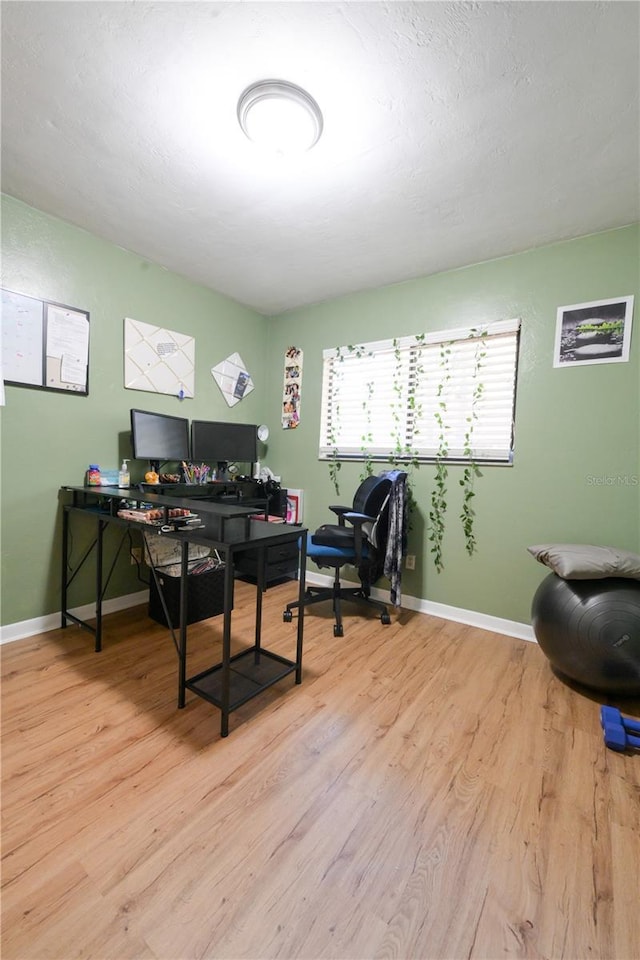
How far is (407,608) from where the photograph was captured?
9.85 feet

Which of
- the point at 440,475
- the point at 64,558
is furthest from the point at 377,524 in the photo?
the point at 64,558

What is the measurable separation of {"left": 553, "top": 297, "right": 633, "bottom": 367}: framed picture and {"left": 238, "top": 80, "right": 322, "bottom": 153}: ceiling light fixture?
182 centimetres

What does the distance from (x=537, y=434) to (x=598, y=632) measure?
1.26m

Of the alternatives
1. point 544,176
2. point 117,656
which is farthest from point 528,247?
point 117,656

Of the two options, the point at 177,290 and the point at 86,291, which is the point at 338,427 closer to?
the point at 177,290

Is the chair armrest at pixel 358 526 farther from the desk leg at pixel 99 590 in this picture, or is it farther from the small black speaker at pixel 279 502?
the desk leg at pixel 99 590

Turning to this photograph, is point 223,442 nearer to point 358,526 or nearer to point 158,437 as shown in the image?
point 158,437

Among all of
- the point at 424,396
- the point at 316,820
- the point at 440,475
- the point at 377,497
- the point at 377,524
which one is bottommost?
the point at 316,820

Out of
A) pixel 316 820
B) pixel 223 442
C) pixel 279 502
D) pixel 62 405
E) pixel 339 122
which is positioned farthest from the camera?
pixel 279 502

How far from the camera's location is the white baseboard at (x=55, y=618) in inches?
88.0

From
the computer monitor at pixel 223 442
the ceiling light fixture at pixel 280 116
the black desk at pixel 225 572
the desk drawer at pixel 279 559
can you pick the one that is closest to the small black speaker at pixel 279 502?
the computer monitor at pixel 223 442

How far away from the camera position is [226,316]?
3.41 meters

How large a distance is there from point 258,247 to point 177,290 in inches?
32.9

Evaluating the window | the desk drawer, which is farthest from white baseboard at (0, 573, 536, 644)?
the window
